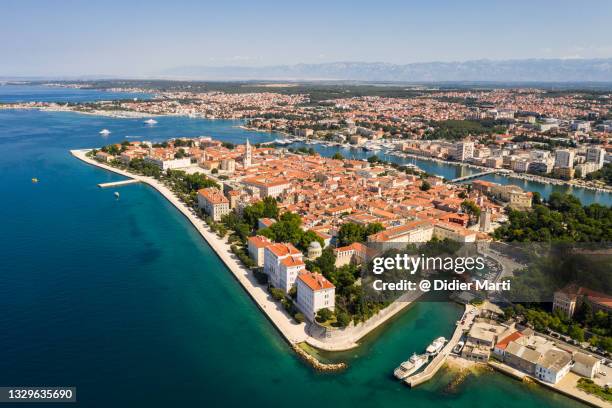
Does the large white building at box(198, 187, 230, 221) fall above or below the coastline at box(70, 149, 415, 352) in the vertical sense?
above

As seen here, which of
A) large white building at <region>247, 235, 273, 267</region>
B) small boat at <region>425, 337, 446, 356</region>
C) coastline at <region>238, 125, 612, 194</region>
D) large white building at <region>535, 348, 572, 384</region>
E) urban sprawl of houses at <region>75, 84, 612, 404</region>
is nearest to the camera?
large white building at <region>535, 348, 572, 384</region>

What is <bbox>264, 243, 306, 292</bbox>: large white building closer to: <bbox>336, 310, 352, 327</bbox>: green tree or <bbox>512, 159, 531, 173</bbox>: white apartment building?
<bbox>336, 310, 352, 327</bbox>: green tree

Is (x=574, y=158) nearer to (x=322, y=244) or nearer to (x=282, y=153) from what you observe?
(x=282, y=153)

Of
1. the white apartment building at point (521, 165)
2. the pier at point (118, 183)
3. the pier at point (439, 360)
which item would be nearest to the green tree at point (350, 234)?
the pier at point (439, 360)

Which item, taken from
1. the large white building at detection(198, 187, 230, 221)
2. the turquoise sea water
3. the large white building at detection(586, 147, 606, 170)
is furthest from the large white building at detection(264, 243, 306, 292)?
the large white building at detection(586, 147, 606, 170)

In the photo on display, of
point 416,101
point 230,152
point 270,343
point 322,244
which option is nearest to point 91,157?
point 230,152

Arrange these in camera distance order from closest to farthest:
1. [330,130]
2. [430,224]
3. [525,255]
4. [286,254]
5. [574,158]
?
[286,254] < [525,255] < [430,224] < [574,158] < [330,130]

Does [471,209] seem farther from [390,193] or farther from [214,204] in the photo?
[214,204]
